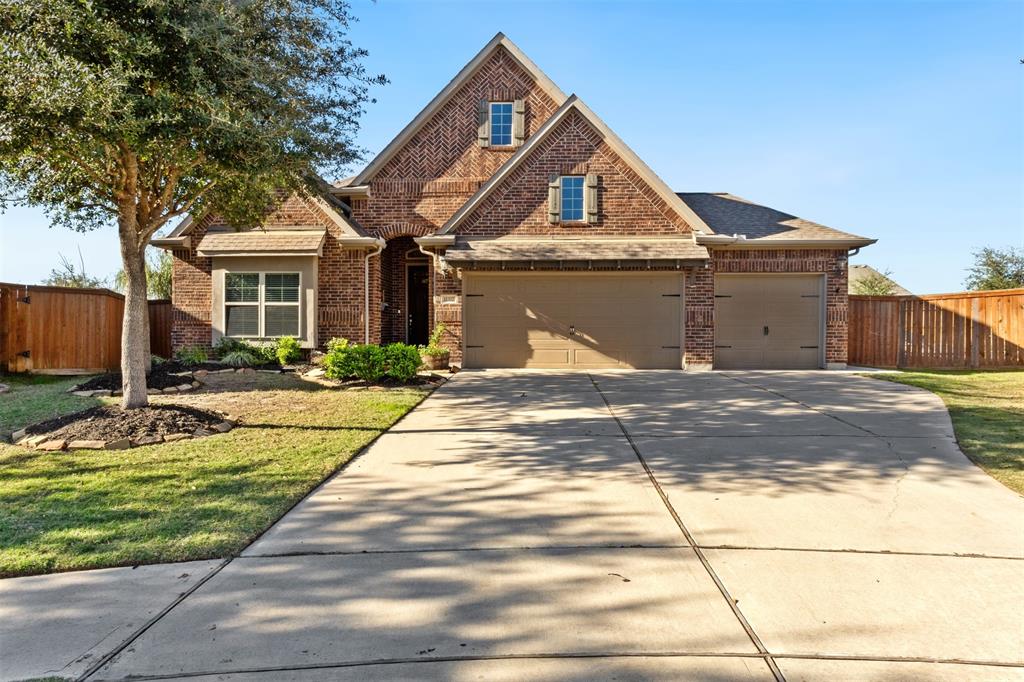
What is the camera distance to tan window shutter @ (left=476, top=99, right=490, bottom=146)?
1616 cm

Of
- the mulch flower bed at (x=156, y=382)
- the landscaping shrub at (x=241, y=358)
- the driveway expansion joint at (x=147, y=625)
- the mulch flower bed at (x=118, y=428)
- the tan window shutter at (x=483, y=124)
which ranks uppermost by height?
the tan window shutter at (x=483, y=124)

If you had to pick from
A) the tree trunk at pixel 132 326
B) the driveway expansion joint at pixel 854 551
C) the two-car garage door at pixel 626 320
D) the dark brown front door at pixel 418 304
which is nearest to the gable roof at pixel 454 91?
the dark brown front door at pixel 418 304

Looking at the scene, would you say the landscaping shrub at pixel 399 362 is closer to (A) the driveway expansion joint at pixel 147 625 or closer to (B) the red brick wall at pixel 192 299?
(B) the red brick wall at pixel 192 299

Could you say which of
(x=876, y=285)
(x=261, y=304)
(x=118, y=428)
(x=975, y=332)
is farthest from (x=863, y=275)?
(x=118, y=428)

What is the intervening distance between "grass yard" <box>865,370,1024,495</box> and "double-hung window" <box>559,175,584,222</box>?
753cm

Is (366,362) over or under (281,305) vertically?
under

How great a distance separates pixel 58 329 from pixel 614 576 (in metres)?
13.8

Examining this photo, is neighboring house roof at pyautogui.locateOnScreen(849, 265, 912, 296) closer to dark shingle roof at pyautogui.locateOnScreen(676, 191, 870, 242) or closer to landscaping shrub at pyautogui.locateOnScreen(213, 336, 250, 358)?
dark shingle roof at pyautogui.locateOnScreen(676, 191, 870, 242)

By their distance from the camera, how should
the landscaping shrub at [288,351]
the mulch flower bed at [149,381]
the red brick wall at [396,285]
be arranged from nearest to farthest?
the mulch flower bed at [149,381] → the landscaping shrub at [288,351] → the red brick wall at [396,285]

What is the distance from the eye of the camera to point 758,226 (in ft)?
49.1

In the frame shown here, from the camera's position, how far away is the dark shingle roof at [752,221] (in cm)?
1423

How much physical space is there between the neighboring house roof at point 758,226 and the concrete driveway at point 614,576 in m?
9.01

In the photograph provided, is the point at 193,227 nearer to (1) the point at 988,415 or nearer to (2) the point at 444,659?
(2) the point at 444,659

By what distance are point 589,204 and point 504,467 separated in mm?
10083
